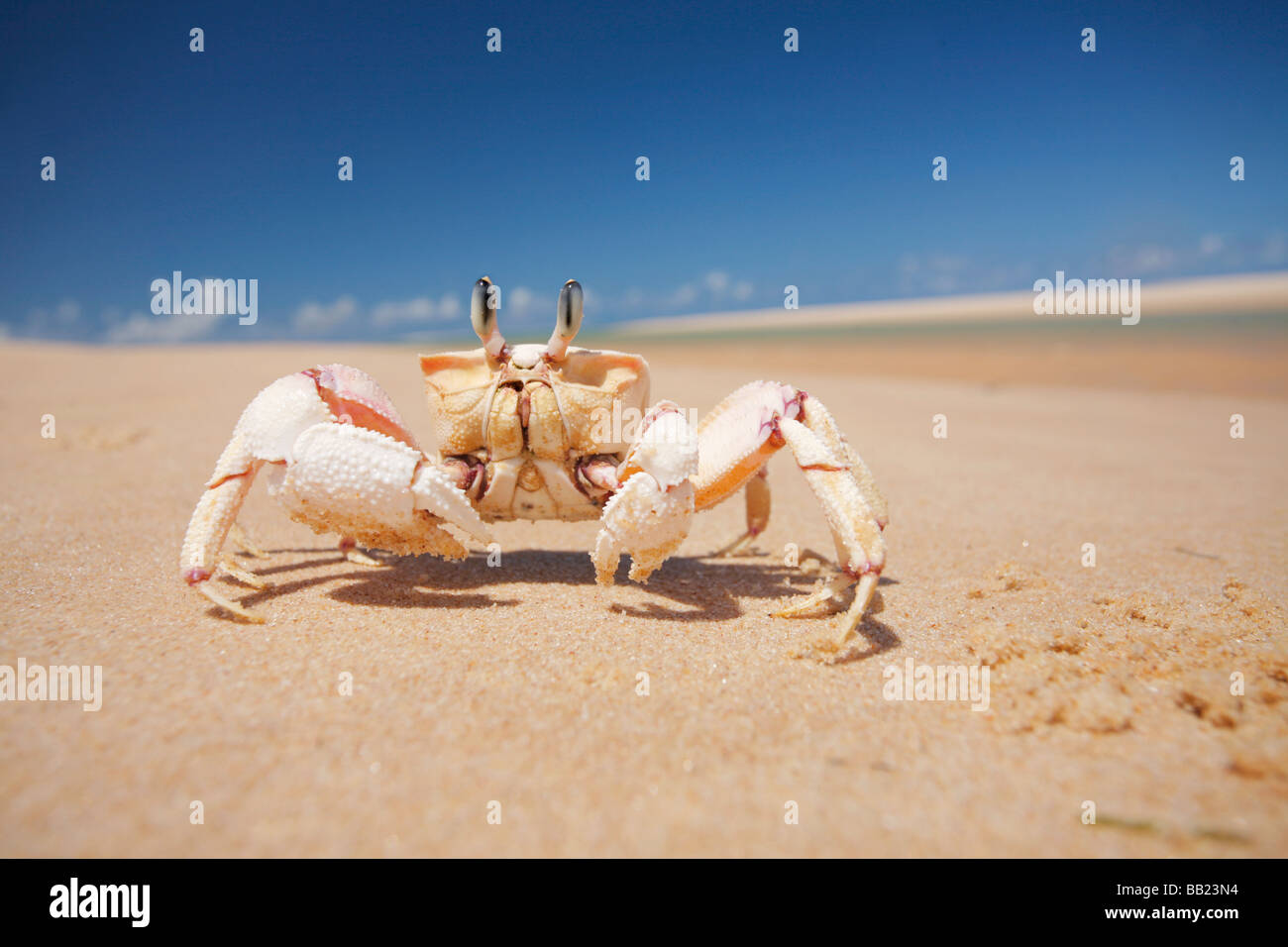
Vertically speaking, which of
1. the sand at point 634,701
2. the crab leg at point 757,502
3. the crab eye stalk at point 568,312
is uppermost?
the crab eye stalk at point 568,312

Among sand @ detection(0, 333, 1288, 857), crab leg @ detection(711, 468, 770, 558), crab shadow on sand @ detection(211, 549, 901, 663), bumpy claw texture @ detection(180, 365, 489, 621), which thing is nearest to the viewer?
sand @ detection(0, 333, 1288, 857)

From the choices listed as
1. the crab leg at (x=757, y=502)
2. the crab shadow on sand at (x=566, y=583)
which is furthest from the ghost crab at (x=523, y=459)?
the crab leg at (x=757, y=502)

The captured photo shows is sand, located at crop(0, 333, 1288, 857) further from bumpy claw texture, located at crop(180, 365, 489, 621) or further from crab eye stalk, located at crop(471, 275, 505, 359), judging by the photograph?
crab eye stalk, located at crop(471, 275, 505, 359)

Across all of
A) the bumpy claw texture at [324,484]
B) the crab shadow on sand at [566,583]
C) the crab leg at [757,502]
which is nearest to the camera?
the bumpy claw texture at [324,484]

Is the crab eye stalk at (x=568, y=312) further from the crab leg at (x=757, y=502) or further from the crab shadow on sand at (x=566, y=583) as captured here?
the crab leg at (x=757, y=502)

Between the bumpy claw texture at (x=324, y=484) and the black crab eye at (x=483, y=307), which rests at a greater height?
the black crab eye at (x=483, y=307)

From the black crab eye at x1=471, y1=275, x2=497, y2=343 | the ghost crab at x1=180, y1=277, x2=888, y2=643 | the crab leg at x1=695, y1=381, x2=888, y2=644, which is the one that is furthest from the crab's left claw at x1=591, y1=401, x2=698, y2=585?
the black crab eye at x1=471, y1=275, x2=497, y2=343

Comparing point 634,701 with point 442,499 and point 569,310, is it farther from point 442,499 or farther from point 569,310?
point 569,310
